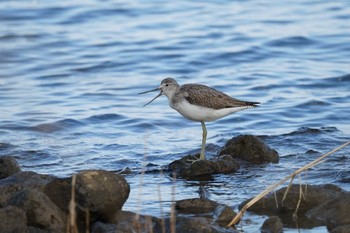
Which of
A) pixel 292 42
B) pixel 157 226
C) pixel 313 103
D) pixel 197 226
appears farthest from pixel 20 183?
pixel 292 42

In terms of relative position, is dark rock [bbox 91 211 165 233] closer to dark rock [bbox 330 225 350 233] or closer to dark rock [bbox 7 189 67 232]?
dark rock [bbox 7 189 67 232]

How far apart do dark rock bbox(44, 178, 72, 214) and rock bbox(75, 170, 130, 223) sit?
0.19m

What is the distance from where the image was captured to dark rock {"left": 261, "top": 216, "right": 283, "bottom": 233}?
706 cm

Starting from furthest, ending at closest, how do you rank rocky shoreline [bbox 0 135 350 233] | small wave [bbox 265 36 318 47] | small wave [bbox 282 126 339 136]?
1. small wave [bbox 265 36 318 47]
2. small wave [bbox 282 126 339 136]
3. rocky shoreline [bbox 0 135 350 233]

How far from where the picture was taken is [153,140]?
37.1ft

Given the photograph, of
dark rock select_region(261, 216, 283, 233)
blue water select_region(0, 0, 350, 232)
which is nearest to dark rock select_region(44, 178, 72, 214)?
blue water select_region(0, 0, 350, 232)

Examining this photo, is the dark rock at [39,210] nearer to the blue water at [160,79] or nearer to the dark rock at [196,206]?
the blue water at [160,79]

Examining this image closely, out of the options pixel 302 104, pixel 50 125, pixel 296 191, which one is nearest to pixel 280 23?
pixel 302 104

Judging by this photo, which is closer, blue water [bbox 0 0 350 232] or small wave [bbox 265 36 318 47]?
blue water [bbox 0 0 350 232]

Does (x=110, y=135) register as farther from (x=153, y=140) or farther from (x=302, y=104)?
(x=302, y=104)

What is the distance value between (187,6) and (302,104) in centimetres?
764

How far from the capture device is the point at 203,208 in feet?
25.4

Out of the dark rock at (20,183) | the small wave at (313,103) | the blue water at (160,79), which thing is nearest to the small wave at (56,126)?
the blue water at (160,79)

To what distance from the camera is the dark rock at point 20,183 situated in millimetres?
7496
